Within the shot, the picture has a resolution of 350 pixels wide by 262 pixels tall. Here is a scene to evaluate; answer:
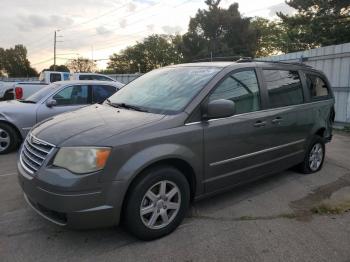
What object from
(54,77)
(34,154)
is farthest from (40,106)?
(54,77)

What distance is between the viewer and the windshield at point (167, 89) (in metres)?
4.07

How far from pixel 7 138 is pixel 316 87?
5.87m

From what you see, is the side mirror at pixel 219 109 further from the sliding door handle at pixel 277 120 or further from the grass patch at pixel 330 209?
the grass patch at pixel 330 209

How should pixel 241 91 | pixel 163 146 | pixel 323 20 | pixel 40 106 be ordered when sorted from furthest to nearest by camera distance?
pixel 323 20, pixel 40 106, pixel 241 91, pixel 163 146

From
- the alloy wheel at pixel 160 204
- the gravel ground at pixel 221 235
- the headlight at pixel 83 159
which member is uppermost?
the headlight at pixel 83 159

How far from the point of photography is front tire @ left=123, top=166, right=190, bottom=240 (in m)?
3.44

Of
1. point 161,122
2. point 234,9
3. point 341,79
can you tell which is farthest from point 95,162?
point 234,9

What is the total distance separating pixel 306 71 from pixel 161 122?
318 cm

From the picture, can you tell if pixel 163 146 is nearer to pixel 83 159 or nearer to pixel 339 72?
pixel 83 159

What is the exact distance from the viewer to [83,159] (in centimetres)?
326

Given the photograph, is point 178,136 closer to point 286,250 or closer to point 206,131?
point 206,131

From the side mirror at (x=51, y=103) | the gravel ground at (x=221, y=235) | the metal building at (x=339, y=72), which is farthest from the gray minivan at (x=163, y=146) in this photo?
the metal building at (x=339, y=72)

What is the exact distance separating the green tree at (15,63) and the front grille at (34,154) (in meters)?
98.5

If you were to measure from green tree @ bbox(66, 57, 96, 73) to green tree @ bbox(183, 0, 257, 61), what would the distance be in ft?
Answer: 150
